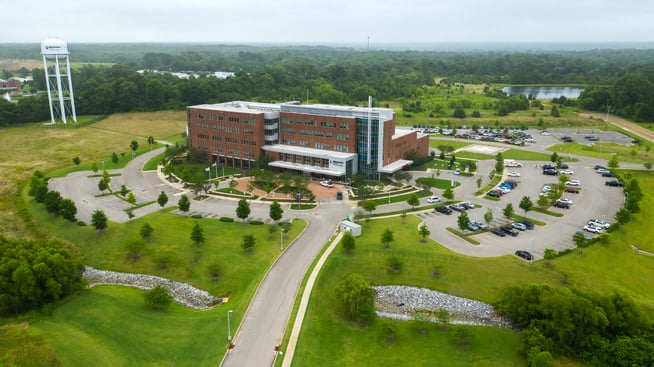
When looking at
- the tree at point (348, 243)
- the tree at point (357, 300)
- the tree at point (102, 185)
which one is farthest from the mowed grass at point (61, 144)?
the tree at point (357, 300)

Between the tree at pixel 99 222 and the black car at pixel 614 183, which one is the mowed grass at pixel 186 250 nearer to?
the tree at pixel 99 222

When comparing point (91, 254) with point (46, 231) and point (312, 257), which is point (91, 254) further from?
point (312, 257)

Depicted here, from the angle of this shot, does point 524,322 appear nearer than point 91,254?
Yes

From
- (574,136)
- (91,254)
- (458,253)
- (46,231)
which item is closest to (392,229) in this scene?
(458,253)

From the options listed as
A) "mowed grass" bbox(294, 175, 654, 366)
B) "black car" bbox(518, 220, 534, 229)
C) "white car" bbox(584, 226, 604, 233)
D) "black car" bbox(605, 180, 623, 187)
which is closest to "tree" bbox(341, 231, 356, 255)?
"mowed grass" bbox(294, 175, 654, 366)

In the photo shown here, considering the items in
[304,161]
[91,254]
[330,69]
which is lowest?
[91,254]

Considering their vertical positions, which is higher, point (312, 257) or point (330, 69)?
point (330, 69)

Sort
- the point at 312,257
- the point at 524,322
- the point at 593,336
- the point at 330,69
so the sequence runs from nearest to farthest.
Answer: the point at 593,336
the point at 524,322
the point at 312,257
the point at 330,69
